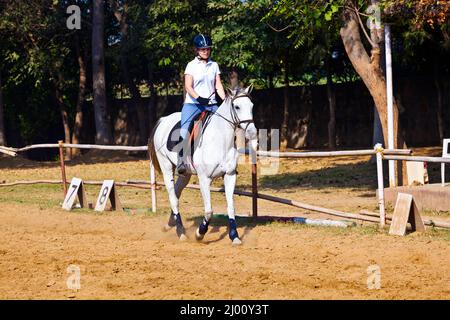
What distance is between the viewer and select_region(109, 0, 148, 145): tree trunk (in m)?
35.2

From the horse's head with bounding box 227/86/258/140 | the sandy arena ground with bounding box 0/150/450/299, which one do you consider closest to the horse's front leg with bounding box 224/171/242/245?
the sandy arena ground with bounding box 0/150/450/299

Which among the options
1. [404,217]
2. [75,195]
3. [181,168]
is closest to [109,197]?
[75,195]

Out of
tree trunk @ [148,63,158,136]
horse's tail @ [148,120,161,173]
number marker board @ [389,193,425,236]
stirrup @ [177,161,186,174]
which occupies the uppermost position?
tree trunk @ [148,63,158,136]

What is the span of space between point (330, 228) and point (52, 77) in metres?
24.9

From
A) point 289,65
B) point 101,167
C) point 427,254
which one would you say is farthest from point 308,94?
point 427,254

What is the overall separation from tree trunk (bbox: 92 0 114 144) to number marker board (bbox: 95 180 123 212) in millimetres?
18311

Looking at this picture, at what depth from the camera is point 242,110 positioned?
12039 millimetres

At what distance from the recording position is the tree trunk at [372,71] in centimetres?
1812

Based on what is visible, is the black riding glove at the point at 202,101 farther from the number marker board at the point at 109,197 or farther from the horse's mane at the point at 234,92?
the number marker board at the point at 109,197

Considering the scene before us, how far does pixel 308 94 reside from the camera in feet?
120

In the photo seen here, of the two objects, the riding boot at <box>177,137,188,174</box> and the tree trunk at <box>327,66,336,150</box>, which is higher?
the tree trunk at <box>327,66,336,150</box>

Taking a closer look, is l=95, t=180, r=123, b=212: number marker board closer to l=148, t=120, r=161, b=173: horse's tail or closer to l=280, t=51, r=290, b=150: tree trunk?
l=148, t=120, r=161, b=173: horse's tail

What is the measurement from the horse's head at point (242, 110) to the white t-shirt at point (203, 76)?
506 mm

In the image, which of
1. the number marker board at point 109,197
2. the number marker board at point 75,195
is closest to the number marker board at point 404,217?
the number marker board at point 109,197
